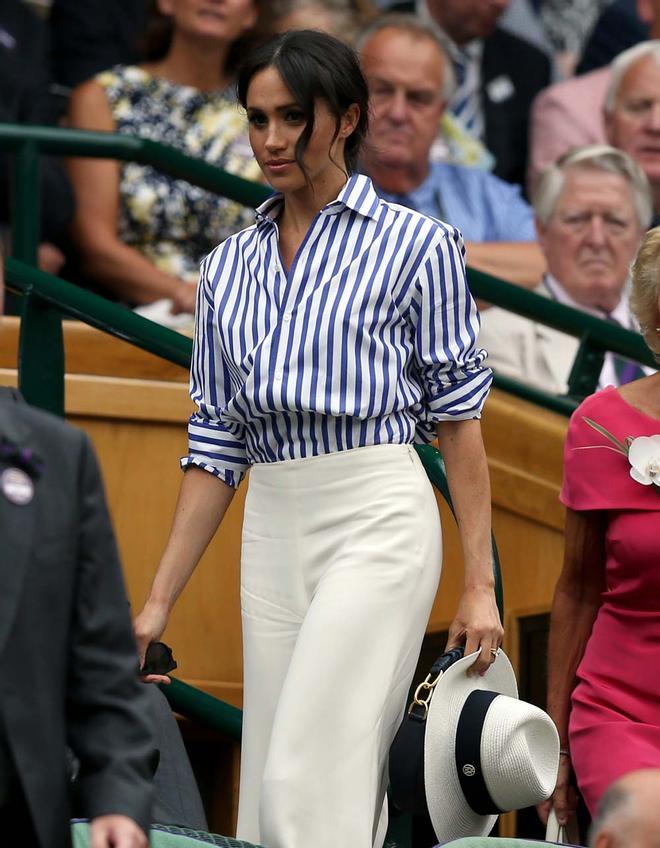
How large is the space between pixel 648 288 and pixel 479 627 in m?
0.90

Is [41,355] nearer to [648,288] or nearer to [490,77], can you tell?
[648,288]

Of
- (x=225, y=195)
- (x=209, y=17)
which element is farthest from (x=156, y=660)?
(x=209, y=17)

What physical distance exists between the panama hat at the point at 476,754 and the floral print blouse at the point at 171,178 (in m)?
2.93

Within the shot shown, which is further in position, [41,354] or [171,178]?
[171,178]

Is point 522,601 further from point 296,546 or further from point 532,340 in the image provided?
point 296,546

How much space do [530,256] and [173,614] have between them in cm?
243

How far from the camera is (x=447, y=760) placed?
3.47 meters

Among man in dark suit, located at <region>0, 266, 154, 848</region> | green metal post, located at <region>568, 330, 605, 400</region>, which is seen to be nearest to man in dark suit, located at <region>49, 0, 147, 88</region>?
green metal post, located at <region>568, 330, 605, 400</region>

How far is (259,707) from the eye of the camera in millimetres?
3613

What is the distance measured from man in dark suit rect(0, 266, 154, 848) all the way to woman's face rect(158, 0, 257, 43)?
4.32 meters

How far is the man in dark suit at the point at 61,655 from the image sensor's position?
2.19 meters

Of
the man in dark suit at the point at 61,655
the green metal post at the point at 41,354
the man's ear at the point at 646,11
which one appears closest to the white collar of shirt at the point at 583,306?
the man's ear at the point at 646,11

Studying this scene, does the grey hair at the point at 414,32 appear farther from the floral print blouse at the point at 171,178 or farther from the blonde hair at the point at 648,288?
the blonde hair at the point at 648,288

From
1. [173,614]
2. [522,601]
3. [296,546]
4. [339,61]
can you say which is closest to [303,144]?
[339,61]
